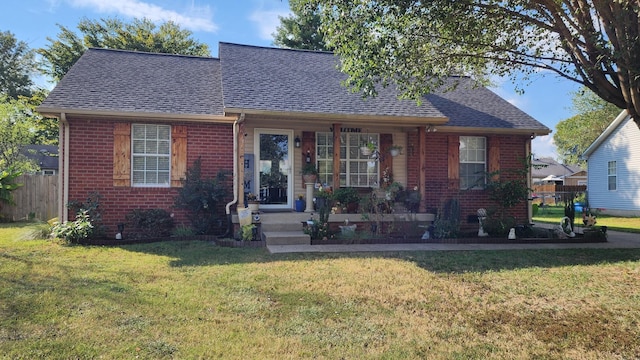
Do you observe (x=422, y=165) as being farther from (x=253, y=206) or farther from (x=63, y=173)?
(x=63, y=173)

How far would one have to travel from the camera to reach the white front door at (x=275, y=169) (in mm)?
10930

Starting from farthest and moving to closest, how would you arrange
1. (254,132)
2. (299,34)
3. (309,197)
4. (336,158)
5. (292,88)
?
1. (299,34)
2. (292,88)
3. (254,132)
4. (309,197)
5. (336,158)

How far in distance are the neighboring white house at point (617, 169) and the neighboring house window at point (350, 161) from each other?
14.8 metres

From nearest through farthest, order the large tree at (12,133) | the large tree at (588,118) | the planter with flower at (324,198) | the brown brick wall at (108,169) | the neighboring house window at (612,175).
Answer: the brown brick wall at (108,169), the planter with flower at (324,198), the large tree at (12,133), the neighboring house window at (612,175), the large tree at (588,118)

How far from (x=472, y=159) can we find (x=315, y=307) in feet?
29.6

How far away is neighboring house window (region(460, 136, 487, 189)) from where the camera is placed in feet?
39.3

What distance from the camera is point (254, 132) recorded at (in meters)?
10.8

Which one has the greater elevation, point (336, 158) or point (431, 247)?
point (336, 158)

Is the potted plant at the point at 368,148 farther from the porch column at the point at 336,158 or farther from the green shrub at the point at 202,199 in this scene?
the green shrub at the point at 202,199

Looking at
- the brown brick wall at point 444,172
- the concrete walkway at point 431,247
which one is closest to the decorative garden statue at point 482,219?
the concrete walkway at point 431,247

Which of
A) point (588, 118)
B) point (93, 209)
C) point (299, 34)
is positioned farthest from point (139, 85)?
point (588, 118)

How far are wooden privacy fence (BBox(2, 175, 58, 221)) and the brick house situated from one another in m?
5.12

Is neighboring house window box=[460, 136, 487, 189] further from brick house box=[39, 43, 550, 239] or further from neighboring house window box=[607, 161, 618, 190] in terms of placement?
neighboring house window box=[607, 161, 618, 190]

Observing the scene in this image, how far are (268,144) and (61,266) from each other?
5.77 metres
